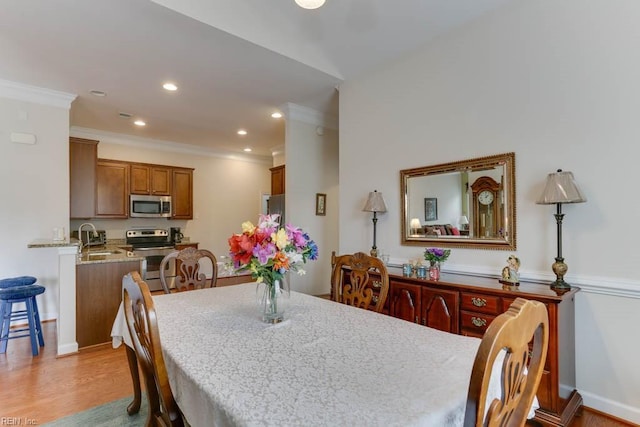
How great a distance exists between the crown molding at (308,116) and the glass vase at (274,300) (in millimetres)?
3345

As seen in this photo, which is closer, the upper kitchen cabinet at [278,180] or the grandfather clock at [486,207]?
the grandfather clock at [486,207]

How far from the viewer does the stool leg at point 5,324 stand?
2.86 m

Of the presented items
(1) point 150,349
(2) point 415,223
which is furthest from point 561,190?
(1) point 150,349

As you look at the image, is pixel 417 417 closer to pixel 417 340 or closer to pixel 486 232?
pixel 417 340

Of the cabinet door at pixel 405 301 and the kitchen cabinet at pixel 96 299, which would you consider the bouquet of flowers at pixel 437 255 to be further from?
the kitchen cabinet at pixel 96 299

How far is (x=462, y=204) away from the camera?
2746 mm

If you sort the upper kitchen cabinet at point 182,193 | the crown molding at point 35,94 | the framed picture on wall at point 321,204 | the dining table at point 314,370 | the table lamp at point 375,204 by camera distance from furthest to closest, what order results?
1. the upper kitchen cabinet at point 182,193
2. the framed picture on wall at point 321,204
3. the crown molding at point 35,94
4. the table lamp at point 375,204
5. the dining table at point 314,370

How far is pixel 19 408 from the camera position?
82.0 inches

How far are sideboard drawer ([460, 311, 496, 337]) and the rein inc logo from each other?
2.81 metres

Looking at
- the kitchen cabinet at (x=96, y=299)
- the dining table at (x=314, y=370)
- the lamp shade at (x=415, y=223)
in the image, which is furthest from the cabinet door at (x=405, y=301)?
the kitchen cabinet at (x=96, y=299)

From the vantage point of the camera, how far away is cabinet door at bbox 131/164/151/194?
5.64 meters

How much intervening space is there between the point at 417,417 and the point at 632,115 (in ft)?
7.69

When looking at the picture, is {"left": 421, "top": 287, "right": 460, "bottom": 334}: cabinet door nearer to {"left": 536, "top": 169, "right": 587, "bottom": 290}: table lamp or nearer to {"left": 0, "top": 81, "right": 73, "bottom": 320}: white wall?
{"left": 536, "top": 169, "right": 587, "bottom": 290}: table lamp

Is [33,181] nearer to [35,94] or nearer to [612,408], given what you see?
[35,94]
